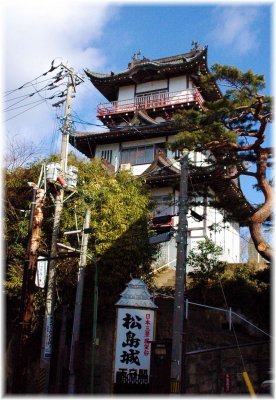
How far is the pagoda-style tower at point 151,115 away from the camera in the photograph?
3012 centimetres

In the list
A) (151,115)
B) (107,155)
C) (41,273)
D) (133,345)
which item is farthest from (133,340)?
(151,115)

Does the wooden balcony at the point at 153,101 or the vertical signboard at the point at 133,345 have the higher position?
the wooden balcony at the point at 153,101

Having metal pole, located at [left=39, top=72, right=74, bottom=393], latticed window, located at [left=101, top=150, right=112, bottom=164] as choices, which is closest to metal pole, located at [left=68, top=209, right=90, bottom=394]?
metal pole, located at [left=39, top=72, right=74, bottom=393]

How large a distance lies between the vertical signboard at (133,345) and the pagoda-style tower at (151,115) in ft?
48.2

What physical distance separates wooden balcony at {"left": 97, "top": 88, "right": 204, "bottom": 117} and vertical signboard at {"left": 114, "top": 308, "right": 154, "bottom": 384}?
67.9 ft

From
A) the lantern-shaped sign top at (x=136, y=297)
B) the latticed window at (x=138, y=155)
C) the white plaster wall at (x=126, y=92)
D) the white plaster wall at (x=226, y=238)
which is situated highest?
the white plaster wall at (x=126, y=92)

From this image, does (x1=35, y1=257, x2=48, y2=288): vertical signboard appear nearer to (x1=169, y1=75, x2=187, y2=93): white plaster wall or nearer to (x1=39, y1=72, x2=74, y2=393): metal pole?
(x1=39, y1=72, x2=74, y2=393): metal pole

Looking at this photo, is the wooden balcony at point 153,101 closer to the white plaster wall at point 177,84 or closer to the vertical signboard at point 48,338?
the white plaster wall at point 177,84

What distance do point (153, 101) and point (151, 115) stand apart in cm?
108

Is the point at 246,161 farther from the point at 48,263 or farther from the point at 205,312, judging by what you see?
the point at 48,263

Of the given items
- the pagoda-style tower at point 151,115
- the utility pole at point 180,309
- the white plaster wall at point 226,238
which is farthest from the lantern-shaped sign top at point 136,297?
the white plaster wall at point 226,238

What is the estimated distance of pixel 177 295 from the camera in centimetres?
1296

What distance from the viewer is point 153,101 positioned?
3372cm

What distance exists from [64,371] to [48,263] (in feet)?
15.2
